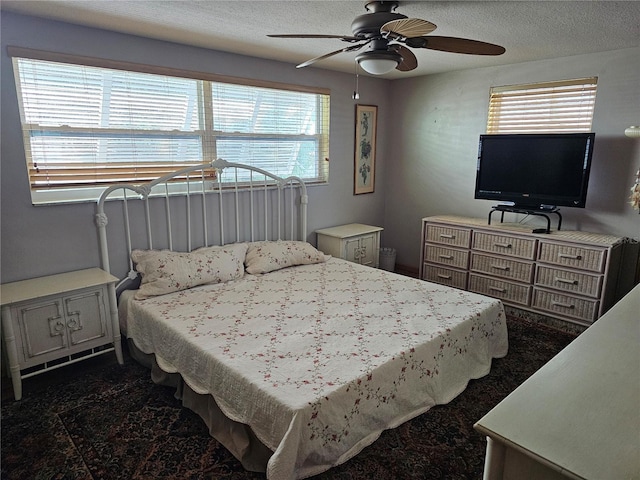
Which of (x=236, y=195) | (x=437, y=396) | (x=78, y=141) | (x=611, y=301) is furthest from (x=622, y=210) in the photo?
(x=78, y=141)

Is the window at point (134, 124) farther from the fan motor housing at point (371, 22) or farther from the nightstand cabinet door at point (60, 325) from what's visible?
the fan motor housing at point (371, 22)

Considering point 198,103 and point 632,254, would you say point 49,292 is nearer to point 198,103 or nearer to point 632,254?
point 198,103

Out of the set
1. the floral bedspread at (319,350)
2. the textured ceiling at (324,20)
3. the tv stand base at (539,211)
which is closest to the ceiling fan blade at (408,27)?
the textured ceiling at (324,20)

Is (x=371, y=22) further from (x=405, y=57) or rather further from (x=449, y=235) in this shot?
(x=449, y=235)

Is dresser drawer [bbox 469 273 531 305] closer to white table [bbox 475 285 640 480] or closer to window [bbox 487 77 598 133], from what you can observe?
window [bbox 487 77 598 133]

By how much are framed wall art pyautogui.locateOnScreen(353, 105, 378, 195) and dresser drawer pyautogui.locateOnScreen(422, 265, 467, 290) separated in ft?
3.90

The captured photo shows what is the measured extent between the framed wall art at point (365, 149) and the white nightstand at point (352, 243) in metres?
0.58

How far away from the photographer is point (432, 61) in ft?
12.2

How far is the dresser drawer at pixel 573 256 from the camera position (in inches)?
126

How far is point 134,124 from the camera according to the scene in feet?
9.86

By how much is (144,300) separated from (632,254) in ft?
12.2

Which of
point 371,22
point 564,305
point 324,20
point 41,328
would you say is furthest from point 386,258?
point 41,328

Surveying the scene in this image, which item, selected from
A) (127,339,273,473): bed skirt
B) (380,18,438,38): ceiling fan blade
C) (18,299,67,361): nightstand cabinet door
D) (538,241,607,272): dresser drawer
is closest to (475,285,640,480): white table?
(127,339,273,473): bed skirt

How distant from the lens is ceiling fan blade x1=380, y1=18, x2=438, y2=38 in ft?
5.58
